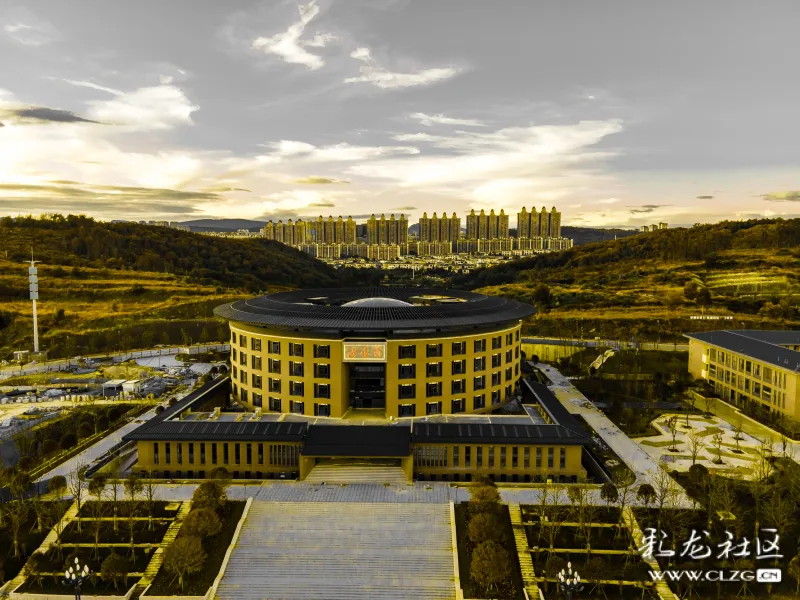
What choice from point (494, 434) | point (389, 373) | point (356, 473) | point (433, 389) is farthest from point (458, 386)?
point (356, 473)

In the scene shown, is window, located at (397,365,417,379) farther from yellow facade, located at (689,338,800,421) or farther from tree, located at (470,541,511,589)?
yellow facade, located at (689,338,800,421)

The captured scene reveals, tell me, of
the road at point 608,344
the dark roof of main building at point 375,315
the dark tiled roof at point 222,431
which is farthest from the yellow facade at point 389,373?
the road at point 608,344

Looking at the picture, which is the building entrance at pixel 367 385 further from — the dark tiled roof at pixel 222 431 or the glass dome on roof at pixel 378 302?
the glass dome on roof at pixel 378 302

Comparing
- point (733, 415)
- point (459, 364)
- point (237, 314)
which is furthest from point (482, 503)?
point (733, 415)

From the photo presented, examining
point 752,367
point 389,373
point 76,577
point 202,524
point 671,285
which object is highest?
point 671,285

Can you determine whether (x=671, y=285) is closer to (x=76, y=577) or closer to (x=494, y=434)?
(x=494, y=434)

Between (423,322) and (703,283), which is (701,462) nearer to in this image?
(423,322)

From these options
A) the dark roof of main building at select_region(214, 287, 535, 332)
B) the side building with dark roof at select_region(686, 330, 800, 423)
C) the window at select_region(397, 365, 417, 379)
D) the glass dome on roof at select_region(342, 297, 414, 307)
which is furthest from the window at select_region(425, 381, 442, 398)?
the side building with dark roof at select_region(686, 330, 800, 423)
